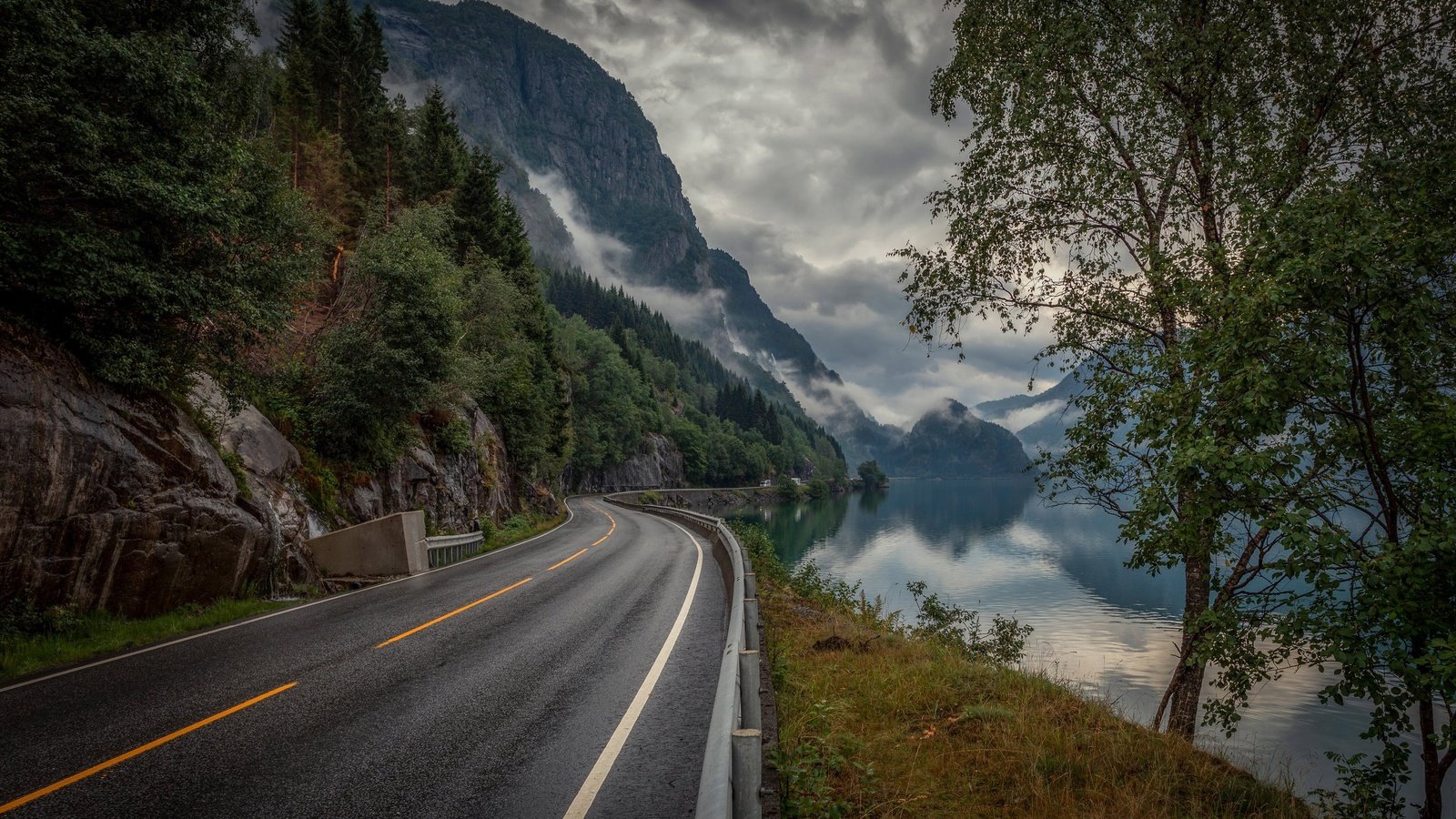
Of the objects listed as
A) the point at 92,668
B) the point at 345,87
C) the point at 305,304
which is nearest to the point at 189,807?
the point at 92,668

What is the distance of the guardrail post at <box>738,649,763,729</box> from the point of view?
4508mm

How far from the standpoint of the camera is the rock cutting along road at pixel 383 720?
14.4 ft

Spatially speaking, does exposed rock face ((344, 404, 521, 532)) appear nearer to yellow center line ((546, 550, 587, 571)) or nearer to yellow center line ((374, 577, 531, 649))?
yellow center line ((546, 550, 587, 571))

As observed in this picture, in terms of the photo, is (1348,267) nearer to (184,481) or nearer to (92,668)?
(92,668)

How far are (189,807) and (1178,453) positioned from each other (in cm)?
824

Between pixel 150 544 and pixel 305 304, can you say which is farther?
pixel 305 304

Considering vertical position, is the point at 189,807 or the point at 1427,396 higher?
the point at 1427,396

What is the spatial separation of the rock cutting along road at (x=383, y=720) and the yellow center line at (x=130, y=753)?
0.8 inches

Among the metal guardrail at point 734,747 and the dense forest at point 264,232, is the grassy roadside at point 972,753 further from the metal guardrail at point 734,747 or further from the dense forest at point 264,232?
the dense forest at point 264,232

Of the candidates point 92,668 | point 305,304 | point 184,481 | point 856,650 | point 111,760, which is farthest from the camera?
point 305,304

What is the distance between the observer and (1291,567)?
4566 mm

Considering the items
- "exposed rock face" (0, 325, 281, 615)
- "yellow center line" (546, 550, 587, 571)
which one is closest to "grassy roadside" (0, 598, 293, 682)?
"exposed rock face" (0, 325, 281, 615)

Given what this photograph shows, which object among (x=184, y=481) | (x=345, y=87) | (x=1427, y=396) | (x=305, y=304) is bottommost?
(x=184, y=481)

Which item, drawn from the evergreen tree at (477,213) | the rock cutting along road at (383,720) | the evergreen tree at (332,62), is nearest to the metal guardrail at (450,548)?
the rock cutting along road at (383,720)
